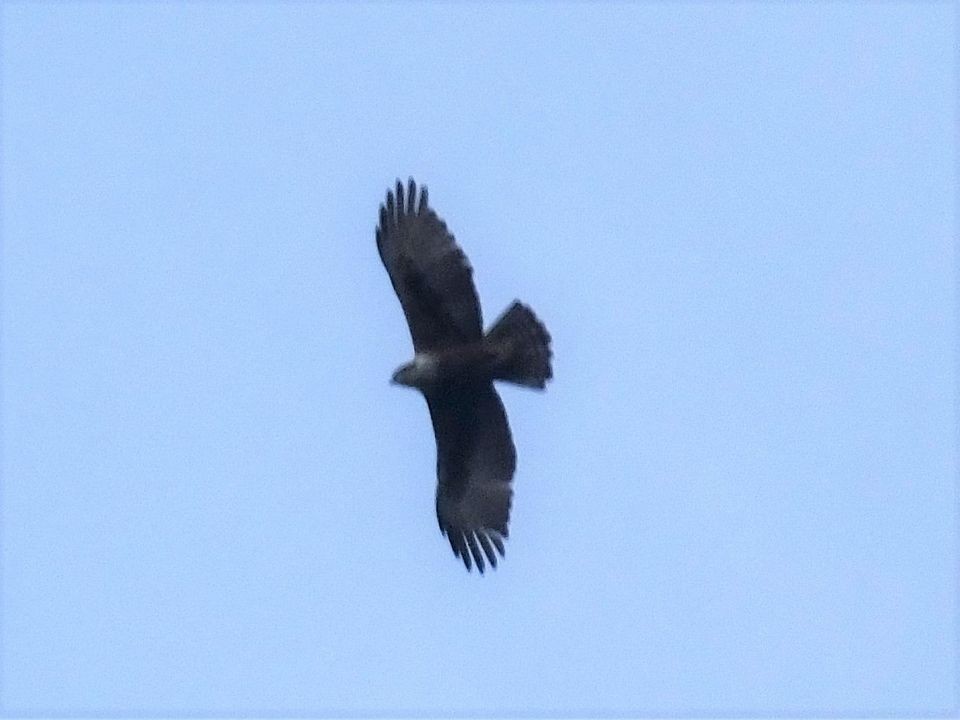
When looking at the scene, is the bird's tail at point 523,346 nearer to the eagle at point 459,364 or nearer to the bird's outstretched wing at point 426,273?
the eagle at point 459,364

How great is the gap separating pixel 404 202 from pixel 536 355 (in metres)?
1.67

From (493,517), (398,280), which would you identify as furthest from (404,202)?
(493,517)

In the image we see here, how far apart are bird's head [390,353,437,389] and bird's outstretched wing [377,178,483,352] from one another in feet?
0.30

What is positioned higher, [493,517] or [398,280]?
[398,280]

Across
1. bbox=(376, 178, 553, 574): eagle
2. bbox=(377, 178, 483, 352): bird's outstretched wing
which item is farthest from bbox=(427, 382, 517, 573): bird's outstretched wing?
bbox=(377, 178, 483, 352): bird's outstretched wing

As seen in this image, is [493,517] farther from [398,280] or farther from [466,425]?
[398,280]

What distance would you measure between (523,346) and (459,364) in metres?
0.66

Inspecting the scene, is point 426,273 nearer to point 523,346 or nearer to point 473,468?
point 523,346

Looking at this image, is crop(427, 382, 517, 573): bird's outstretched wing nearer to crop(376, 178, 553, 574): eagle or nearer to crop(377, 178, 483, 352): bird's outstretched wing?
crop(376, 178, 553, 574): eagle

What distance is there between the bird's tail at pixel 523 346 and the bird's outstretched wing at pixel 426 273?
0.98 ft

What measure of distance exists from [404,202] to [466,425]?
1806mm

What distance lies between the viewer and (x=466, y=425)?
2070 cm

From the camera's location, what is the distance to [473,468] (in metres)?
20.8

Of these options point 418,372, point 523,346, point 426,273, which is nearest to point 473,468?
point 418,372
